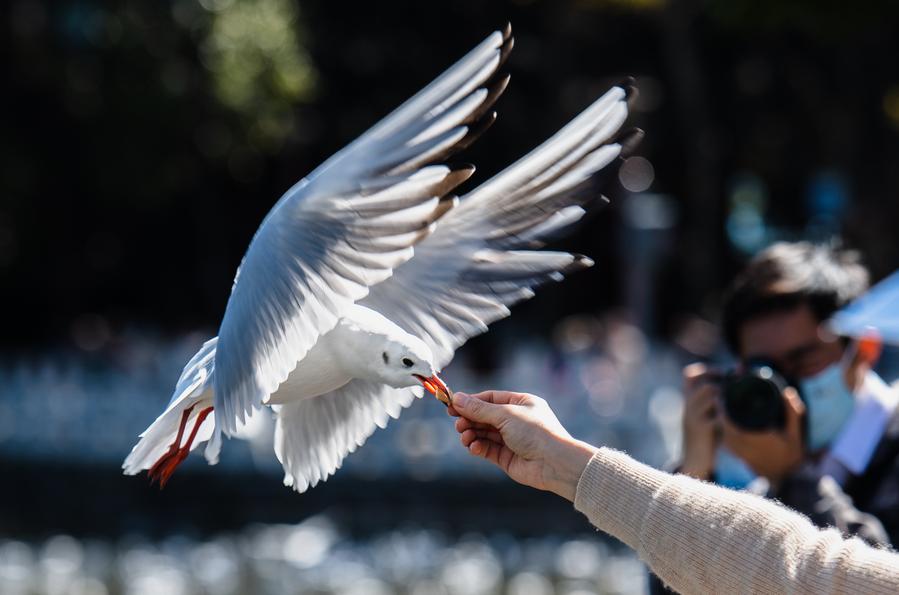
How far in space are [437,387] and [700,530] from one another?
0.38 meters

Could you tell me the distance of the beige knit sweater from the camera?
1.64 metres

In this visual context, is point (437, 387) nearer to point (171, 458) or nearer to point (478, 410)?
point (478, 410)

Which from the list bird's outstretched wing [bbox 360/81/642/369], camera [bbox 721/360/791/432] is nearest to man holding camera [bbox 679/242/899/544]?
camera [bbox 721/360/791/432]

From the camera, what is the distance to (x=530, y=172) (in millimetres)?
2158

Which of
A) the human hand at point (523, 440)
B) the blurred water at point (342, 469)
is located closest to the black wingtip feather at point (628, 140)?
the human hand at point (523, 440)

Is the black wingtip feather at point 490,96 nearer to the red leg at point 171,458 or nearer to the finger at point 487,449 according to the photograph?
the finger at point 487,449

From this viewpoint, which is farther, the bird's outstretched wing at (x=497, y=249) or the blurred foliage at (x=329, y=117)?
the blurred foliage at (x=329, y=117)

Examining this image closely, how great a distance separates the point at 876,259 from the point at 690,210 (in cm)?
304

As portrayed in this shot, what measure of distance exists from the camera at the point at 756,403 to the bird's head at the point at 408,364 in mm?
732

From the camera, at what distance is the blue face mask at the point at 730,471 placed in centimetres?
261

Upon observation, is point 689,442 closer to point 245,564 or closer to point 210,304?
point 245,564

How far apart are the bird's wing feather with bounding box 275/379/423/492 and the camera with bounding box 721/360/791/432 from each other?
59cm

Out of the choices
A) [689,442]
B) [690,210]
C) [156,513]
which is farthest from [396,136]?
[690,210]

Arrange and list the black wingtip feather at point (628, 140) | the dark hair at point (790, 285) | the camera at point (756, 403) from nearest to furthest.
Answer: the black wingtip feather at point (628, 140)
the camera at point (756, 403)
the dark hair at point (790, 285)
